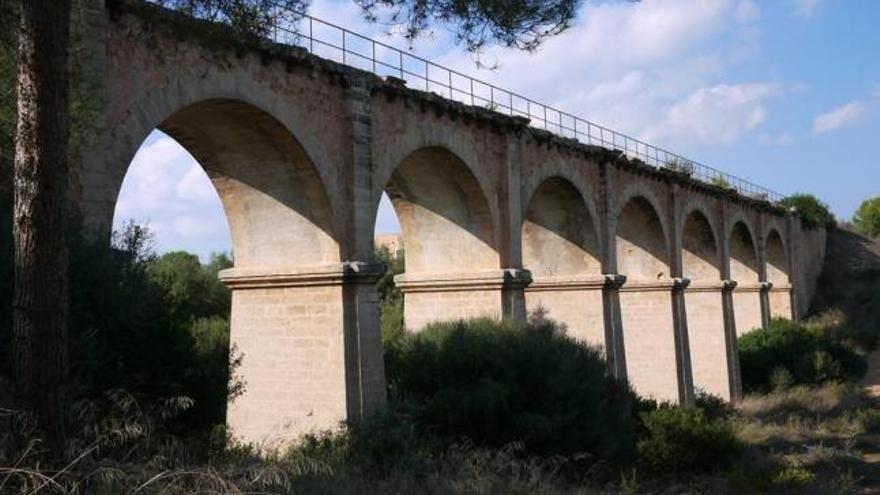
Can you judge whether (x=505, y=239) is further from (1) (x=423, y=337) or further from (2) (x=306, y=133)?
(2) (x=306, y=133)

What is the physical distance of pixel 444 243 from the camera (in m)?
13.9

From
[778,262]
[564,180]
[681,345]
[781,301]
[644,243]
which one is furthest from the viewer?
[778,262]

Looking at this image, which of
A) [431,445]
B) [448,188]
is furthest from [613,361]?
[431,445]

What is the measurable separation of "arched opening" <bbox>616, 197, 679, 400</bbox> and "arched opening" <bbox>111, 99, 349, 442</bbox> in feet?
34.9

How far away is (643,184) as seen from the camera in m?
19.3

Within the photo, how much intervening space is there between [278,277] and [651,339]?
1159 centimetres

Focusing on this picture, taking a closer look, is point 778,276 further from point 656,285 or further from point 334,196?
point 334,196

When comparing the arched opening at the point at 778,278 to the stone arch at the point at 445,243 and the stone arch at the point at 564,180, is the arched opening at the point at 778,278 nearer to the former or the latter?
the stone arch at the point at 564,180

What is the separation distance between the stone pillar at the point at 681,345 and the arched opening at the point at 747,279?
340 inches

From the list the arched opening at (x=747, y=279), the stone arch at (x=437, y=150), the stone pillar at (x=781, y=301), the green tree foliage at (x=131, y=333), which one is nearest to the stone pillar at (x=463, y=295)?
the stone arch at (x=437, y=150)

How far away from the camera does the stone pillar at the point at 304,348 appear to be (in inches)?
410

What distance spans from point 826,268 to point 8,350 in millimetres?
39530

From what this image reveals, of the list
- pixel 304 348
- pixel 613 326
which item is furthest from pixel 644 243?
pixel 304 348

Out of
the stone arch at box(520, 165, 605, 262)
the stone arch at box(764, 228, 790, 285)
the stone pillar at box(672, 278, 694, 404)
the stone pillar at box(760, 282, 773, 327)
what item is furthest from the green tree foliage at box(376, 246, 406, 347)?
the stone arch at box(764, 228, 790, 285)
